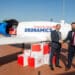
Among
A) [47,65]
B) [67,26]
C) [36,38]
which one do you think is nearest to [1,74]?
[47,65]

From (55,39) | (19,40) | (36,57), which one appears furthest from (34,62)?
(19,40)

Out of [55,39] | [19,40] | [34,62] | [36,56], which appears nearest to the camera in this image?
[55,39]

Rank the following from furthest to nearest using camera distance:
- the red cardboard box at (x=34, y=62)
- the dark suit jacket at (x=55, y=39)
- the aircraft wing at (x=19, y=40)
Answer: the aircraft wing at (x=19, y=40) → the red cardboard box at (x=34, y=62) → the dark suit jacket at (x=55, y=39)

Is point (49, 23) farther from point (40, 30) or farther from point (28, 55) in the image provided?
point (28, 55)

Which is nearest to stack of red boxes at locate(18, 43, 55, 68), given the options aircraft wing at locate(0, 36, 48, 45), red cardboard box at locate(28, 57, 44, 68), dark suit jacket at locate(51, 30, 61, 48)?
red cardboard box at locate(28, 57, 44, 68)

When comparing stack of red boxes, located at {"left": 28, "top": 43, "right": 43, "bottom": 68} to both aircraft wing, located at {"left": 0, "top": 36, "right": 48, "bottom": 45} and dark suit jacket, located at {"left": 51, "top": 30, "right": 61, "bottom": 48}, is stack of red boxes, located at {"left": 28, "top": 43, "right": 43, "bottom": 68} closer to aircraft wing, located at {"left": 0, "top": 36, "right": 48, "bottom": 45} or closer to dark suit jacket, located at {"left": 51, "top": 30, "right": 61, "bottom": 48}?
aircraft wing, located at {"left": 0, "top": 36, "right": 48, "bottom": 45}

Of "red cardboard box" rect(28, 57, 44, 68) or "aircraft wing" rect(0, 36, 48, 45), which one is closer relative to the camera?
"red cardboard box" rect(28, 57, 44, 68)

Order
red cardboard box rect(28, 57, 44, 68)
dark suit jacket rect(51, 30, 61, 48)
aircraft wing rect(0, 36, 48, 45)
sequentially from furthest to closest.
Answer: aircraft wing rect(0, 36, 48, 45) → red cardboard box rect(28, 57, 44, 68) → dark suit jacket rect(51, 30, 61, 48)

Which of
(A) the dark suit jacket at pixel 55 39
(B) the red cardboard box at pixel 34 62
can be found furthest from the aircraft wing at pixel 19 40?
(A) the dark suit jacket at pixel 55 39

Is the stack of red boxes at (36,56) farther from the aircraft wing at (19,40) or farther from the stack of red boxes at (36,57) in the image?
the aircraft wing at (19,40)

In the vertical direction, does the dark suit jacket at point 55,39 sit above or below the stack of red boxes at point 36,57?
above

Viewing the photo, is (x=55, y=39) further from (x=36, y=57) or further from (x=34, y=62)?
(x=34, y=62)

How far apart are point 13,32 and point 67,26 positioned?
9.10 feet

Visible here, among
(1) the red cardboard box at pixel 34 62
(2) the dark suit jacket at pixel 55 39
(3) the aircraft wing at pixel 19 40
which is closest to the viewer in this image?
(2) the dark suit jacket at pixel 55 39
